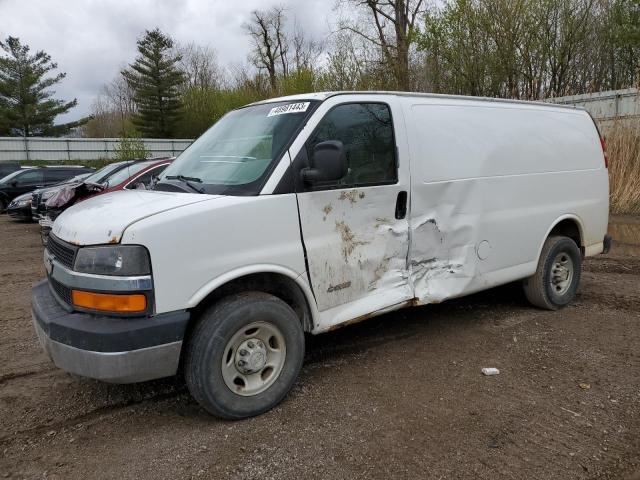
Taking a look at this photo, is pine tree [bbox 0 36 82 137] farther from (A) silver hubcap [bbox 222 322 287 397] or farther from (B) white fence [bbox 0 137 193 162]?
(A) silver hubcap [bbox 222 322 287 397]

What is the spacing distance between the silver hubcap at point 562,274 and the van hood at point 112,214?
3880 mm

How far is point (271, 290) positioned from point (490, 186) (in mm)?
2267

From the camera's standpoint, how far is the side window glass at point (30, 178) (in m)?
17.8

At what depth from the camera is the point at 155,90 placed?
4409 cm

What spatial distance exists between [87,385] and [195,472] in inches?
60.2

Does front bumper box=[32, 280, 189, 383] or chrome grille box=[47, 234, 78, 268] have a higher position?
chrome grille box=[47, 234, 78, 268]

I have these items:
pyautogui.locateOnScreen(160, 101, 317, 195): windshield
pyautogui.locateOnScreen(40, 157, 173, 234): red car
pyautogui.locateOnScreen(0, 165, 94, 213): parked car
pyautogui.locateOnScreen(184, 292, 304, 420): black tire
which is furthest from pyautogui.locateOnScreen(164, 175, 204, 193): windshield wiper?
pyautogui.locateOnScreen(0, 165, 94, 213): parked car

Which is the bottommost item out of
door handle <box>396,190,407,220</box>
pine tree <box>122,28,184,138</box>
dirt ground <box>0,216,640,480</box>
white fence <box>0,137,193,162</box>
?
dirt ground <box>0,216,640,480</box>

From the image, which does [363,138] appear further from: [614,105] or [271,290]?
[614,105]

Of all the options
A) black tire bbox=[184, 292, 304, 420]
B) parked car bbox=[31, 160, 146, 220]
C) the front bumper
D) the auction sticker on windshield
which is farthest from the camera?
parked car bbox=[31, 160, 146, 220]

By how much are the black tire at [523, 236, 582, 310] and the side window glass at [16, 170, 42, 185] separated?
17.4m

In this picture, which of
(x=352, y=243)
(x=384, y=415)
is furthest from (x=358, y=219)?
(x=384, y=415)

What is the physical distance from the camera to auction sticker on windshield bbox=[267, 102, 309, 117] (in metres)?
3.67

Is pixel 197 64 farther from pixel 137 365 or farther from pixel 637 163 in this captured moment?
pixel 137 365
